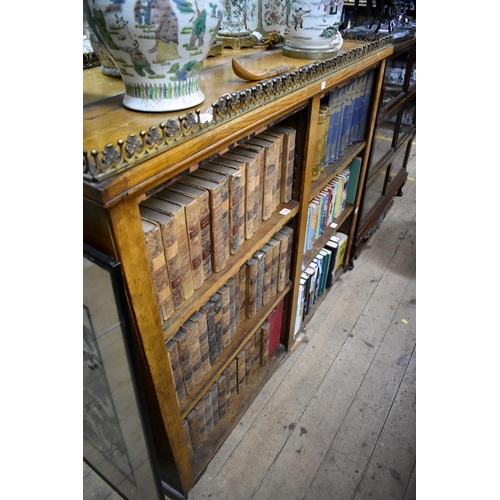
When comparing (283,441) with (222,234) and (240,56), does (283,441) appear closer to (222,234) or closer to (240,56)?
(222,234)

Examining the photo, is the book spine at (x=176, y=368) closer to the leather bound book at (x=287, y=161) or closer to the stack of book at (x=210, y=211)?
the stack of book at (x=210, y=211)

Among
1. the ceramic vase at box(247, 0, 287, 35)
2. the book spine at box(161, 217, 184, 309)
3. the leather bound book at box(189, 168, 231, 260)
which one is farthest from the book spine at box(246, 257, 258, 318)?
the ceramic vase at box(247, 0, 287, 35)

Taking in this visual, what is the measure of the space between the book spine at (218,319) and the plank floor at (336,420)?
1.56 ft

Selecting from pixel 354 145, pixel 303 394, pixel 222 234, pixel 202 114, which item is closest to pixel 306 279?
pixel 303 394

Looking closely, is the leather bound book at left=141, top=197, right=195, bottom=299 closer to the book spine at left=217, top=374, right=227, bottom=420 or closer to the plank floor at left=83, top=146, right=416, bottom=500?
the book spine at left=217, top=374, right=227, bottom=420

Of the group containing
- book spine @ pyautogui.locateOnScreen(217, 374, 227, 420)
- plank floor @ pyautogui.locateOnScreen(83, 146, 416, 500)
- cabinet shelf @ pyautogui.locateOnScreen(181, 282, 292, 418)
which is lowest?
plank floor @ pyautogui.locateOnScreen(83, 146, 416, 500)

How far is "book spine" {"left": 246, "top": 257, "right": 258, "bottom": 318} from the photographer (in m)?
1.14

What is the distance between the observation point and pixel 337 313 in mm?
1884

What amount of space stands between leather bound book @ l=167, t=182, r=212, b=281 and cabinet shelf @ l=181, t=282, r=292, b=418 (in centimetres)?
32

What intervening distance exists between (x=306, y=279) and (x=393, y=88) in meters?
1.15

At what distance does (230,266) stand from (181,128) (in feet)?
1.43

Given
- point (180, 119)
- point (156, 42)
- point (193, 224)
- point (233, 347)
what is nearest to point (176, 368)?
point (233, 347)

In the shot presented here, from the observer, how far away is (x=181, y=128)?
0.62 meters

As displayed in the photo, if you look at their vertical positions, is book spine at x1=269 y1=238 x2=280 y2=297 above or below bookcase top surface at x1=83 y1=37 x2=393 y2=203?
below
